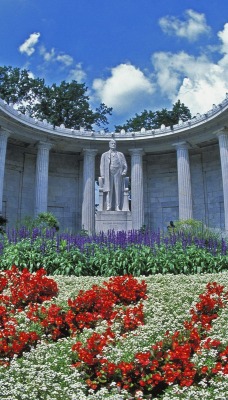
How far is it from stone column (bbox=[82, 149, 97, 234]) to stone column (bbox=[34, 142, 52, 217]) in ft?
12.0

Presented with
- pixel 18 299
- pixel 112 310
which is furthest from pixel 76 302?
pixel 18 299

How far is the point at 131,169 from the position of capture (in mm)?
42938

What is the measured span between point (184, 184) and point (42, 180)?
13.0m

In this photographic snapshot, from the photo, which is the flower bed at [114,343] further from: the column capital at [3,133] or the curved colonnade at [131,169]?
the column capital at [3,133]

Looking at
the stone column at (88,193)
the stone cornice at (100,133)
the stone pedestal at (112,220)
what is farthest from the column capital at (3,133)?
the stone pedestal at (112,220)

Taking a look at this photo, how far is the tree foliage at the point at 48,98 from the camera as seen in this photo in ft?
191

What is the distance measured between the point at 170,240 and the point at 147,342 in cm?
1045

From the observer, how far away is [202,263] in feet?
53.3

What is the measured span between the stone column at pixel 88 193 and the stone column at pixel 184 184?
26.5ft

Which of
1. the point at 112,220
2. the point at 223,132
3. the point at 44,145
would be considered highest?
the point at 223,132

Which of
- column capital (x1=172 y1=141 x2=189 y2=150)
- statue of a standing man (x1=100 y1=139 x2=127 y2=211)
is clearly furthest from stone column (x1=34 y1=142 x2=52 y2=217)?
statue of a standing man (x1=100 y1=139 x2=127 y2=211)

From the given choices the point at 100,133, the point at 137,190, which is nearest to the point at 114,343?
the point at 137,190

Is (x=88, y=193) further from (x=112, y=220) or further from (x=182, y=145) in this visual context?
(x=112, y=220)

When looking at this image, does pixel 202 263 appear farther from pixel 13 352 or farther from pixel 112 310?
pixel 13 352
